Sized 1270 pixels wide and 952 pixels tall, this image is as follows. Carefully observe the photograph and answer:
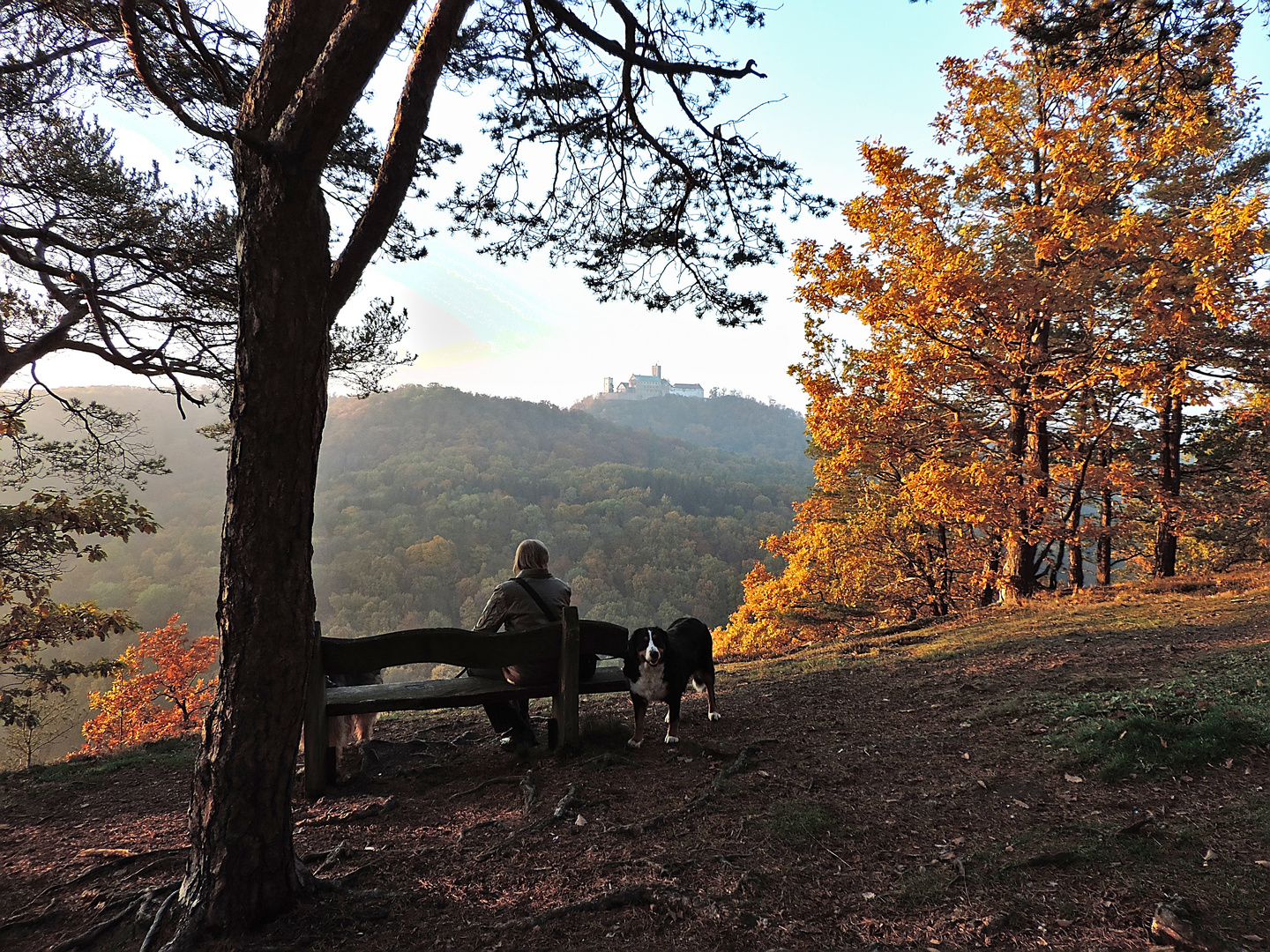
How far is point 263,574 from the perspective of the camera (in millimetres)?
2514

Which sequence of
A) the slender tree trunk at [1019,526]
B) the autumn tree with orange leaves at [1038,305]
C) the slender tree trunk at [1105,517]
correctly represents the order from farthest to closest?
the slender tree trunk at [1105,517] < the slender tree trunk at [1019,526] < the autumn tree with orange leaves at [1038,305]

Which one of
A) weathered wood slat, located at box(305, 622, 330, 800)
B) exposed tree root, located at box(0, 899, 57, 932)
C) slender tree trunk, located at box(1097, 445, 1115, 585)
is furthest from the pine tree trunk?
slender tree trunk, located at box(1097, 445, 1115, 585)

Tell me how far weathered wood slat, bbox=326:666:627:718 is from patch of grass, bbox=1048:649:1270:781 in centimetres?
307

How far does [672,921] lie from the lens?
8.21ft

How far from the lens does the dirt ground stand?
242 centimetres

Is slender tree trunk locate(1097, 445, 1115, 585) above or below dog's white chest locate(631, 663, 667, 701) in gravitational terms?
above

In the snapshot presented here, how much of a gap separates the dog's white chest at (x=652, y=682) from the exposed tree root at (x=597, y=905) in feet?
6.28

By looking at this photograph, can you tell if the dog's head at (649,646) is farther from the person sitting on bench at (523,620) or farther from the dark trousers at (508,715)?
the dark trousers at (508,715)

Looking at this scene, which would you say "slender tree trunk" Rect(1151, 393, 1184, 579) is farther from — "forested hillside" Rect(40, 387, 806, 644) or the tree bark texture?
"forested hillside" Rect(40, 387, 806, 644)

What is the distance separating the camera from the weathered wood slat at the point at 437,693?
409 centimetres

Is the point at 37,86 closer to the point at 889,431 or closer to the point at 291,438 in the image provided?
the point at 291,438

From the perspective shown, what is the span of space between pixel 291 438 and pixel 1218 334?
14.3 metres

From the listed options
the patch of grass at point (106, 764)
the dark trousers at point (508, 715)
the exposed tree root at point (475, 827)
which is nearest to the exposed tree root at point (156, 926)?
the exposed tree root at point (475, 827)

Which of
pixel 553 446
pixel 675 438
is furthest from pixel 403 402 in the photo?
pixel 675 438
